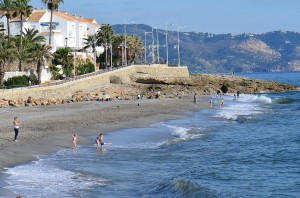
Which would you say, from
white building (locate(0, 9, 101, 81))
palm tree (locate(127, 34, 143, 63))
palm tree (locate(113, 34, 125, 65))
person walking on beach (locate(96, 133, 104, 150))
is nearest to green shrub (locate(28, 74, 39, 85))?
white building (locate(0, 9, 101, 81))

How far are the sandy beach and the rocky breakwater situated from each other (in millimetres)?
3186

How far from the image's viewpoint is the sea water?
2325 centimetres

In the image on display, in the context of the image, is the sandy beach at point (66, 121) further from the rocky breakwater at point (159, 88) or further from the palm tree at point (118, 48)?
the palm tree at point (118, 48)

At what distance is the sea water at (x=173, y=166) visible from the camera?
23.2 metres

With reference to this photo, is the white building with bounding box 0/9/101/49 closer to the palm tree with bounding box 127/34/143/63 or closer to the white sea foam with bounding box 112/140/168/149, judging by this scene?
the palm tree with bounding box 127/34/143/63

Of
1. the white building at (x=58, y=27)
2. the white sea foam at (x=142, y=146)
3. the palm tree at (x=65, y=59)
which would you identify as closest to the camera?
the white sea foam at (x=142, y=146)

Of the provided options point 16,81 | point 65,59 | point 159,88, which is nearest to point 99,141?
point 16,81

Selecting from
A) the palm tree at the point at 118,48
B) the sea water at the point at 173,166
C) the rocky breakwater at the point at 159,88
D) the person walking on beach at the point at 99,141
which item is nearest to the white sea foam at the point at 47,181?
the sea water at the point at 173,166

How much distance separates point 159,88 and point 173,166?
60989 mm

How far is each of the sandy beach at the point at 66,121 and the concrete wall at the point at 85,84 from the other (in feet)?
11.9

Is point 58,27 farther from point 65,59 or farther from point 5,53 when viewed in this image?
point 5,53

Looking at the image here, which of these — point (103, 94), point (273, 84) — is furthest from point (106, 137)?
point (273, 84)

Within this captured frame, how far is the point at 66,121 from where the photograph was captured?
44.2m

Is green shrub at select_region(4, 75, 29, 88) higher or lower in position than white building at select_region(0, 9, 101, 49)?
lower
